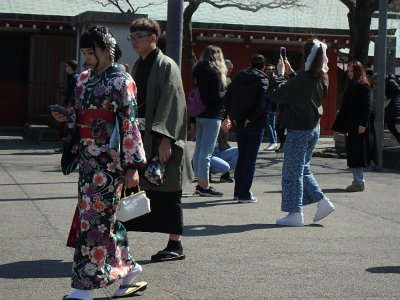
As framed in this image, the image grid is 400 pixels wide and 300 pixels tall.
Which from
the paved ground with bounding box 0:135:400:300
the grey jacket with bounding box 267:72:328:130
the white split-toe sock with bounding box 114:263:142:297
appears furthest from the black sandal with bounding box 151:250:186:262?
the grey jacket with bounding box 267:72:328:130

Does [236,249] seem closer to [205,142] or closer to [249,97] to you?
[249,97]

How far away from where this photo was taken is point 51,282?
22.4 ft

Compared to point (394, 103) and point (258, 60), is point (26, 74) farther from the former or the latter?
point (258, 60)

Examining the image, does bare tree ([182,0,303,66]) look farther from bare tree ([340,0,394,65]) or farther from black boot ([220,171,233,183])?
black boot ([220,171,233,183])

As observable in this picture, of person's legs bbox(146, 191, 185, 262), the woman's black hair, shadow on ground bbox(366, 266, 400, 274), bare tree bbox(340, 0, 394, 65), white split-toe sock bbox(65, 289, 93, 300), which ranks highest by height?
bare tree bbox(340, 0, 394, 65)

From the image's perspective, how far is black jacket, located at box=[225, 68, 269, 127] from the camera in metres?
11.0

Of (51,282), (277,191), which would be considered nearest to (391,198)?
(277,191)

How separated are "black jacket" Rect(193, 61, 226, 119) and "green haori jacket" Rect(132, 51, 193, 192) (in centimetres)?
399

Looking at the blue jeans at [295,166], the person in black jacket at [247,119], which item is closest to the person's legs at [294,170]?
the blue jeans at [295,166]

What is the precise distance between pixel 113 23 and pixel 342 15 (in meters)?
11.7

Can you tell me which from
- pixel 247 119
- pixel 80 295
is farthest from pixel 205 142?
pixel 80 295

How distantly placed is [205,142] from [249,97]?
2.74ft

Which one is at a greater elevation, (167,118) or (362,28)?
(362,28)

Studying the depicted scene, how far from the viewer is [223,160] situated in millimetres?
12797
